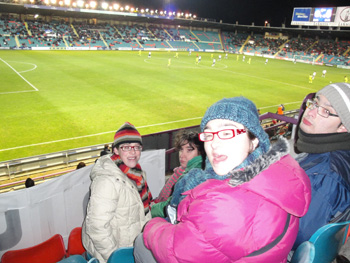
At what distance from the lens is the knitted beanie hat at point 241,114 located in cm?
167

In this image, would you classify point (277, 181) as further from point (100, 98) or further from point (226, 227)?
point (100, 98)

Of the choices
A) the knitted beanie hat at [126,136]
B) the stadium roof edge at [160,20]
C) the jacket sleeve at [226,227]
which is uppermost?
the stadium roof edge at [160,20]

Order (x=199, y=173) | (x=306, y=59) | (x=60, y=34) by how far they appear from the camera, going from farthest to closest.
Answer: (x=306, y=59) < (x=60, y=34) < (x=199, y=173)

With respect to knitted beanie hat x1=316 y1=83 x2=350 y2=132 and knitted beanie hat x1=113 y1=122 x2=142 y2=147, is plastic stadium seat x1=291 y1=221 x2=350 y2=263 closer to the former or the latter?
knitted beanie hat x1=316 y1=83 x2=350 y2=132

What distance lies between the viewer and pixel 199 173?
71.2 inches

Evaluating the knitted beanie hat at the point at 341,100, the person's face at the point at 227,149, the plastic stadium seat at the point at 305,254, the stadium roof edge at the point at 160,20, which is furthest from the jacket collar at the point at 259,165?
the stadium roof edge at the point at 160,20

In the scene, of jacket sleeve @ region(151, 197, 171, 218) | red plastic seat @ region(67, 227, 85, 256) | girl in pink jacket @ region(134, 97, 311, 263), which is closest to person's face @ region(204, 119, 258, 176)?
girl in pink jacket @ region(134, 97, 311, 263)

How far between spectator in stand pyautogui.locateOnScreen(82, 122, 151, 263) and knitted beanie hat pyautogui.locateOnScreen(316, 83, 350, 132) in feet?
7.28

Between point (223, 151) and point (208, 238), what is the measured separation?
561 mm

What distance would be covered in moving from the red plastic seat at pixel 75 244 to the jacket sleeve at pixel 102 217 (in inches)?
43.1

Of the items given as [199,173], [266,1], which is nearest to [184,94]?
[199,173]

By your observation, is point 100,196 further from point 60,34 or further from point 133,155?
point 60,34

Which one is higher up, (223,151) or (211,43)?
(211,43)

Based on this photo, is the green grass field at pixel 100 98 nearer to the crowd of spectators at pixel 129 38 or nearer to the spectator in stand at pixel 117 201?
the spectator in stand at pixel 117 201
